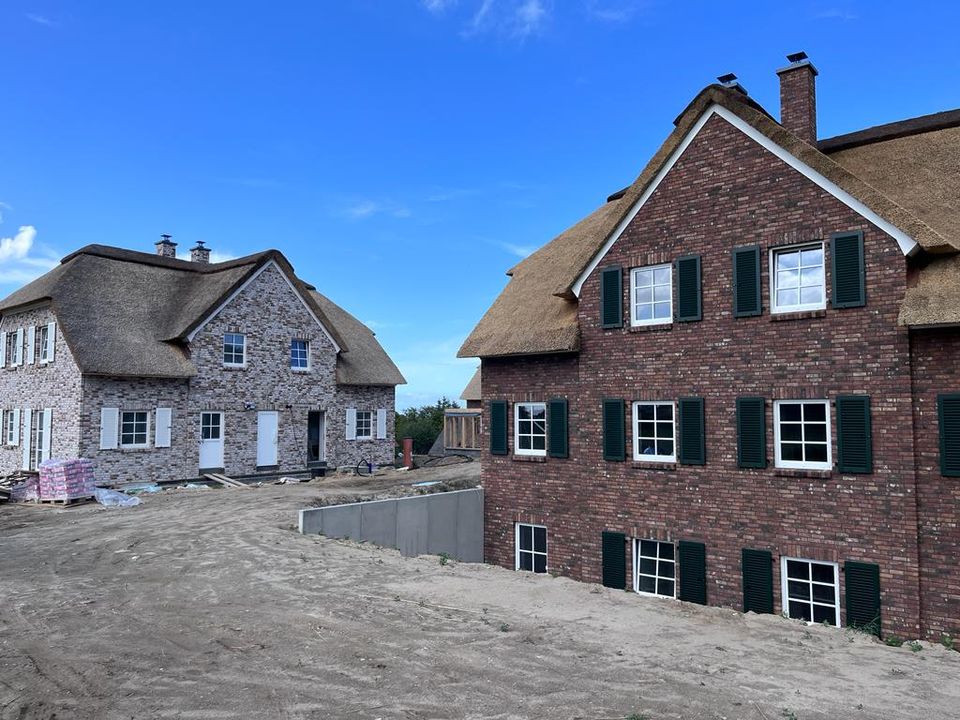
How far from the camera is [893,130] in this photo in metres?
14.6

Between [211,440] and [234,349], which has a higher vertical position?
[234,349]

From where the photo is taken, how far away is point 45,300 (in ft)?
77.9

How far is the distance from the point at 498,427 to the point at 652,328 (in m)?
4.73

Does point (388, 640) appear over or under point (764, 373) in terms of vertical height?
under

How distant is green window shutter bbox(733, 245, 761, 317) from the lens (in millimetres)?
13031

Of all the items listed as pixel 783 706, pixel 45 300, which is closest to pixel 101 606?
pixel 783 706

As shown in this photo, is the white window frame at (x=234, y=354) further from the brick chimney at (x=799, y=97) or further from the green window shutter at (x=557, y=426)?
the brick chimney at (x=799, y=97)

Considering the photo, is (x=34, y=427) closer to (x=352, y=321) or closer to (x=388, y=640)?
(x=352, y=321)

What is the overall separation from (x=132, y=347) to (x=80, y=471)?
454 cm

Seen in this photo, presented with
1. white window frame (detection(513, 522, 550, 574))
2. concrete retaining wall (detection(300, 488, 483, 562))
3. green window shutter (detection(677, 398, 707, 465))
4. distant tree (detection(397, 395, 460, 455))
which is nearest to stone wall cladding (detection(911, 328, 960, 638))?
green window shutter (detection(677, 398, 707, 465))

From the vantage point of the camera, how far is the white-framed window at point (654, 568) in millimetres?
14086

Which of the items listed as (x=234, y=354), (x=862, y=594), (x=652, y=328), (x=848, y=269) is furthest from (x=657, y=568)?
(x=234, y=354)

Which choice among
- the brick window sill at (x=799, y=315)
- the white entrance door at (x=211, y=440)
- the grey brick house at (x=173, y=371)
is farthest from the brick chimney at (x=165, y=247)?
the brick window sill at (x=799, y=315)

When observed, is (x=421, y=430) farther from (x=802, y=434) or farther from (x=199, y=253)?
(x=802, y=434)
